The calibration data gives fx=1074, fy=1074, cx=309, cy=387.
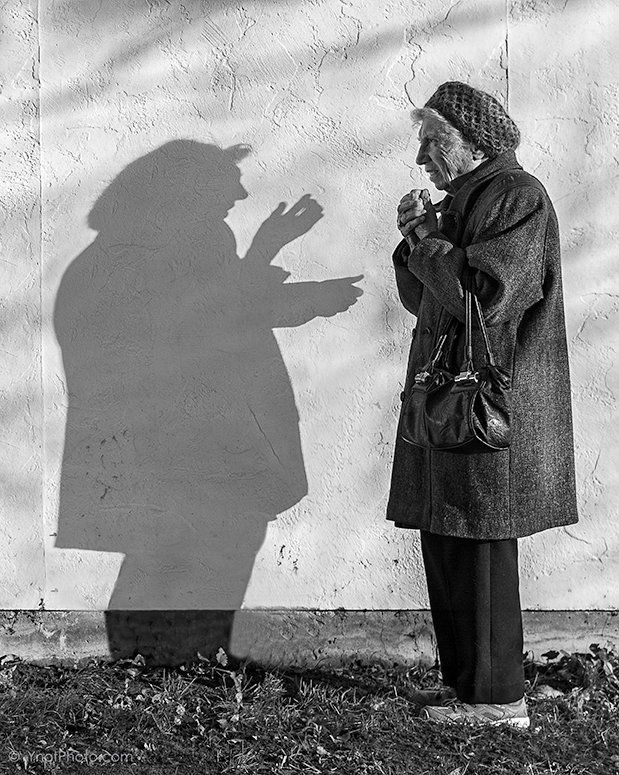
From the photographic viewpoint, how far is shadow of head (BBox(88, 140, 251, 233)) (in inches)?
158

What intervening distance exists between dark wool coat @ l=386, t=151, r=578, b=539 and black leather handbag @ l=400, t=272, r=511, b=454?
51 mm

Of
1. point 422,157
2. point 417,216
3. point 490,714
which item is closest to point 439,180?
point 422,157

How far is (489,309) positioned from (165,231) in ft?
4.69

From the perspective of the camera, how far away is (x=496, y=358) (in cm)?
327

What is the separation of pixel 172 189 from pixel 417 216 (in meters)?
1.11

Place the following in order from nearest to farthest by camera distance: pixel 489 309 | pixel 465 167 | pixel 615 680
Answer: pixel 489 309 < pixel 465 167 < pixel 615 680

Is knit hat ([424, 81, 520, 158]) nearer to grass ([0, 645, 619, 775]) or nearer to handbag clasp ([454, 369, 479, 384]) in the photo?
handbag clasp ([454, 369, 479, 384])

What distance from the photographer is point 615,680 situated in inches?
155

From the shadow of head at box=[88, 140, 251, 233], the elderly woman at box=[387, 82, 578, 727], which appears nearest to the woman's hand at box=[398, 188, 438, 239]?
the elderly woman at box=[387, 82, 578, 727]

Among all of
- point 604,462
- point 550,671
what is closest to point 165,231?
point 604,462

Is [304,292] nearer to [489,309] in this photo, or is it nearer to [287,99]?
[287,99]

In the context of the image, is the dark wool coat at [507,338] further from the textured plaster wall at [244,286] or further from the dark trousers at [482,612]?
the textured plaster wall at [244,286]

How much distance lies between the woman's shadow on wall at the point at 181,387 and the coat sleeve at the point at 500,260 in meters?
0.84

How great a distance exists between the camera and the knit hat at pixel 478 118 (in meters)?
3.30
